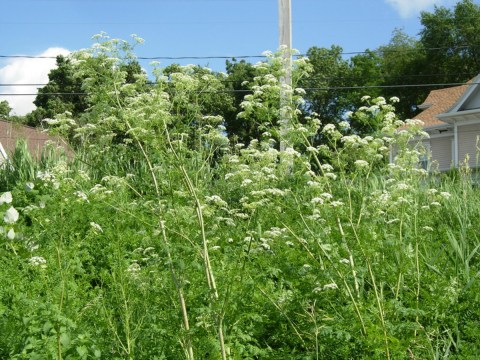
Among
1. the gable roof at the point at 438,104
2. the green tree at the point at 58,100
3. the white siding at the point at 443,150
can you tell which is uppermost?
the green tree at the point at 58,100

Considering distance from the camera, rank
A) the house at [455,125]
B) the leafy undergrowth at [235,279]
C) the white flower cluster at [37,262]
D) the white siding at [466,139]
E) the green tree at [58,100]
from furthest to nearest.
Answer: the green tree at [58,100]
the white siding at [466,139]
the house at [455,125]
the white flower cluster at [37,262]
the leafy undergrowth at [235,279]

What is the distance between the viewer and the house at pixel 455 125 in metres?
29.6

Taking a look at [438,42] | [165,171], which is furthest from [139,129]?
[438,42]

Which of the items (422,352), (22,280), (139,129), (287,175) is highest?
(139,129)

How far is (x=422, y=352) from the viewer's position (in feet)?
15.3

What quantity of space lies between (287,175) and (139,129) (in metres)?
2.10

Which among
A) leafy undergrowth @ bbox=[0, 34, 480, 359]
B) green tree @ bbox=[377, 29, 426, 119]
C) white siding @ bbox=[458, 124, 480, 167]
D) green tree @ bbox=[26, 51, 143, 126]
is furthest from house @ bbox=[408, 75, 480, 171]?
leafy undergrowth @ bbox=[0, 34, 480, 359]

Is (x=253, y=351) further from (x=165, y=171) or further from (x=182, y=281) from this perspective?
(x=165, y=171)

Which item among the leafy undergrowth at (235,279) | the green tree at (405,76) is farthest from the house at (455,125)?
the leafy undergrowth at (235,279)

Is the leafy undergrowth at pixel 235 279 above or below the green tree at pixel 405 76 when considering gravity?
below

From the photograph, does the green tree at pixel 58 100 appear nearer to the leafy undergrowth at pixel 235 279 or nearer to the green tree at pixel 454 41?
the green tree at pixel 454 41

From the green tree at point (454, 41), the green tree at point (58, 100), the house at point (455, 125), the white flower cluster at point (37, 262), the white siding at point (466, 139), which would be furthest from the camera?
the green tree at point (454, 41)

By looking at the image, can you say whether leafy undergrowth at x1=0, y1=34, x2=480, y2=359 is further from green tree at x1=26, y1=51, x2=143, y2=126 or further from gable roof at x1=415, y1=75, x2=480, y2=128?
green tree at x1=26, y1=51, x2=143, y2=126

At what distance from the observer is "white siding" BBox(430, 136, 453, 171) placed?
1252 inches
